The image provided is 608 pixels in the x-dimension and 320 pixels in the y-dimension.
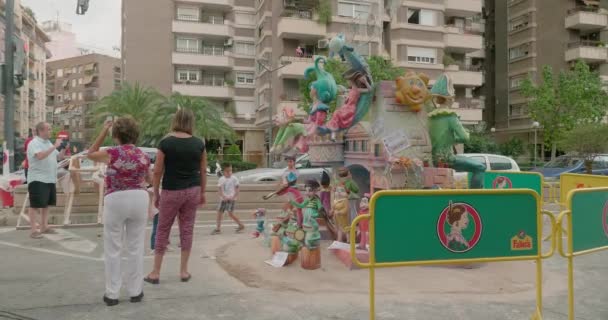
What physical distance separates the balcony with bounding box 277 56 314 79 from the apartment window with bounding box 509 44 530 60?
19120 mm

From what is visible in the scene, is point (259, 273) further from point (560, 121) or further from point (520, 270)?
point (560, 121)

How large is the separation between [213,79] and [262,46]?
16.0 feet

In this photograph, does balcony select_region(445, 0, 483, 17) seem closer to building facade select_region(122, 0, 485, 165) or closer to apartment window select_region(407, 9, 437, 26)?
building facade select_region(122, 0, 485, 165)

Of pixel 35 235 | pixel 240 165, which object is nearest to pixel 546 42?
pixel 240 165

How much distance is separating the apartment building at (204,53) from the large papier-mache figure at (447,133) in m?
32.4

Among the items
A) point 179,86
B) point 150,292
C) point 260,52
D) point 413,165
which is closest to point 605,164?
point 413,165

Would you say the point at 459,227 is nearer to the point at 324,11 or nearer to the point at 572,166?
the point at 572,166

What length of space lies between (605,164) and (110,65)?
74550 millimetres

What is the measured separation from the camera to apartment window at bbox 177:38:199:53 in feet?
128

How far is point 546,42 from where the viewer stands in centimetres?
4050

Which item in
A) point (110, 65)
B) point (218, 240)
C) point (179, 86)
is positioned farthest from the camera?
point (110, 65)

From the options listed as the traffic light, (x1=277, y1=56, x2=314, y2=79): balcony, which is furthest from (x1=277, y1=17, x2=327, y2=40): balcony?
the traffic light

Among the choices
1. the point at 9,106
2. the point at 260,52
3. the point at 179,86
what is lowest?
the point at 9,106

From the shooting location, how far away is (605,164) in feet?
69.1
